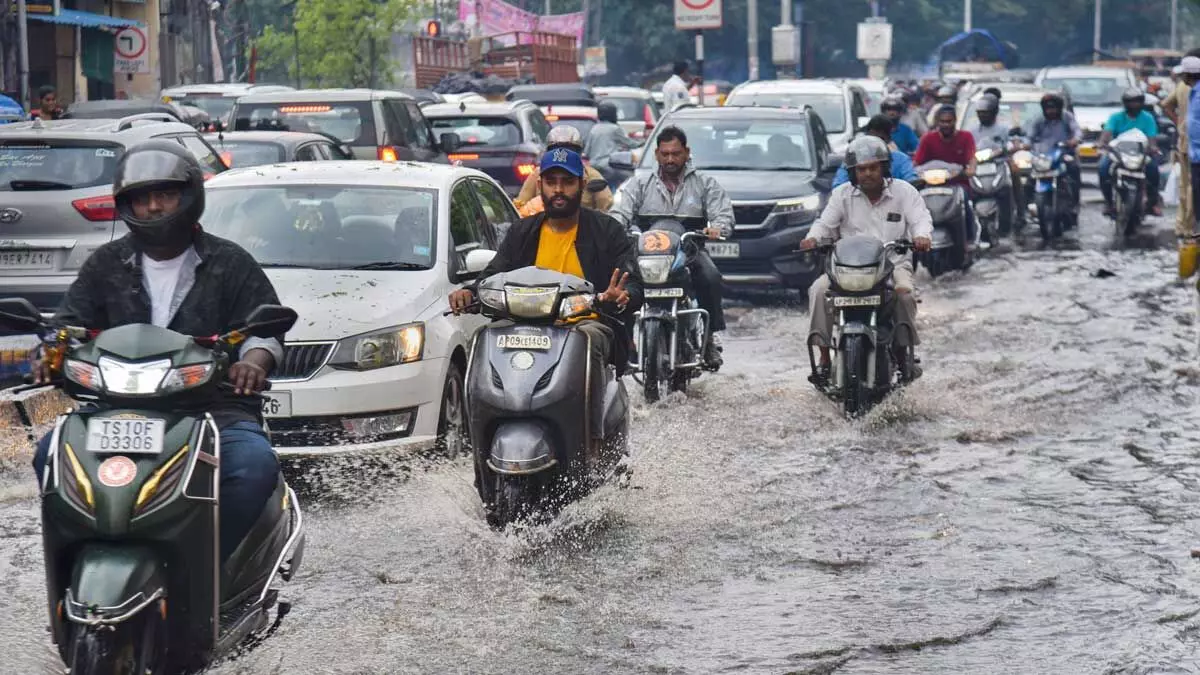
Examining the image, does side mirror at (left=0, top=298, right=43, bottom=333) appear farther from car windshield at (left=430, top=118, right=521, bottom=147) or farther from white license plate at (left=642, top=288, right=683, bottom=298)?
car windshield at (left=430, top=118, right=521, bottom=147)

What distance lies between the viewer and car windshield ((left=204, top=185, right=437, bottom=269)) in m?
9.64

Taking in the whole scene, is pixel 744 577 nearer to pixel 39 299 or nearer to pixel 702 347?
pixel 702 347

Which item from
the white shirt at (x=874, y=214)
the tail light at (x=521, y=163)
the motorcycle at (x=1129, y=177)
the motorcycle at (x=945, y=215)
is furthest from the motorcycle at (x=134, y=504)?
the motorcycle at (x=1129, y=177)

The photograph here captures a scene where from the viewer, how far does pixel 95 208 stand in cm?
1245

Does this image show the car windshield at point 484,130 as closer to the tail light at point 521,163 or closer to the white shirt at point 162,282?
the tail light at point 521,163

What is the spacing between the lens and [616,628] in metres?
6.43

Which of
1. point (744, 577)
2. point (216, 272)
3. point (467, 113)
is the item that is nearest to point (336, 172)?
point (744, 577)

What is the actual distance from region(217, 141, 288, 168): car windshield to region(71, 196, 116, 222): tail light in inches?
141

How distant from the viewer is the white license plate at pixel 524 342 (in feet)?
25.2

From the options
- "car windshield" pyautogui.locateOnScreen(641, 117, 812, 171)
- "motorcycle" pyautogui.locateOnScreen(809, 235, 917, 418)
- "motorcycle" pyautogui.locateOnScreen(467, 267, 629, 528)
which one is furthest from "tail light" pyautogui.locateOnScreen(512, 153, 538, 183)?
"motorcycle" pyautogui.locateOnScreen(467, 267, 629, 528)

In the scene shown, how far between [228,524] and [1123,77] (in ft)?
114

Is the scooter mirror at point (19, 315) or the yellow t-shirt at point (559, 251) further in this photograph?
the yellow t-shirt at point (559, 251)

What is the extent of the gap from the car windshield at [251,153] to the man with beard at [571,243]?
7922mm

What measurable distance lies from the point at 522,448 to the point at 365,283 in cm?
205
